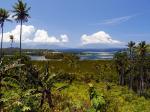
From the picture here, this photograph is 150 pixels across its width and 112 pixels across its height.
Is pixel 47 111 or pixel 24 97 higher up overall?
pixel 24 97

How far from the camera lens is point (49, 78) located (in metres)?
45.2

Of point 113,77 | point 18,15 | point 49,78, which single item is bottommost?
point 113,77

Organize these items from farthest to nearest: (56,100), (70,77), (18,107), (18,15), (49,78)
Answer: (70,77) < (18,15) < (56,100) < (49,78) < (18,107)

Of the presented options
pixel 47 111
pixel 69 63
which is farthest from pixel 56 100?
pixel 69 63

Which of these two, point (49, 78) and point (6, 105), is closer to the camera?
point (6, 105)

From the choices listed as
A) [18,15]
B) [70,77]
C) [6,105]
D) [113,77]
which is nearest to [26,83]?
[6,105]

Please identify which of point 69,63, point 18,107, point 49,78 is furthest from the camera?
point 69,63

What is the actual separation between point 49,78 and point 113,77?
254 ft

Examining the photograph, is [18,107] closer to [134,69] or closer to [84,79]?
[84,79]

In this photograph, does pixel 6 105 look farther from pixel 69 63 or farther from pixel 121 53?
pixel 69 63

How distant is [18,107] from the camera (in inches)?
1331

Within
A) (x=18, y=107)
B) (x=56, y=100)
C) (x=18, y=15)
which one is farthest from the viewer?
(x=18, y=15)

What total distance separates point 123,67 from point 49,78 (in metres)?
69.6

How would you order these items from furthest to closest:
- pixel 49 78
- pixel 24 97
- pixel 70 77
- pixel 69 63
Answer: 1. pixel 69 63
2. pixel 70 77
3. pixel 49 78
4. pixel 24 97
